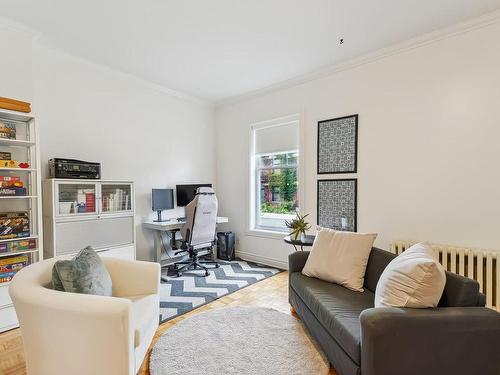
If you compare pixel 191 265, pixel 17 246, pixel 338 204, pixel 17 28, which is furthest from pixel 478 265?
pixel 17 28

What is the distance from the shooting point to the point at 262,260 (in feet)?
14.2

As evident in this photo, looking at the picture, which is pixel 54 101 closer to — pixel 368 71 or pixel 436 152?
pixel 368 71

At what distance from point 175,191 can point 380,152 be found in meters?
3.01

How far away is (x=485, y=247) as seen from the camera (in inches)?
96.1

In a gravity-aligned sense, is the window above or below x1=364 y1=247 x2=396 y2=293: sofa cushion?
above

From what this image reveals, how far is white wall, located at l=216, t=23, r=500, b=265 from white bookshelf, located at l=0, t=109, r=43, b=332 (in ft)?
10.1

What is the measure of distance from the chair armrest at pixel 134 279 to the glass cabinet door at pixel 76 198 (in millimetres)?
1288

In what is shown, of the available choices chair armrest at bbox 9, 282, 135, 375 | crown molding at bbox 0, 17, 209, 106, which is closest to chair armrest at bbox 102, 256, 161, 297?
chair armrest at bbox 9, 282, 135, 375

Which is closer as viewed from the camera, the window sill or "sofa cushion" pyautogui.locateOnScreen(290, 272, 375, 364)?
"sofa cushion" pyautogui.locateOnScreen(290, 272, 375, 364)

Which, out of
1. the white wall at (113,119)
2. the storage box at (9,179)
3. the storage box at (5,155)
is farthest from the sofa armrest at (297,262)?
the storage box at (5,155)

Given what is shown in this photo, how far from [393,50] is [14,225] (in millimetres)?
4190

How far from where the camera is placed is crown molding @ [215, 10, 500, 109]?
2458 millimetres

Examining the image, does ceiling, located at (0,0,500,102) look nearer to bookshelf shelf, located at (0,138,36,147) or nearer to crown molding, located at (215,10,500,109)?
crown molding, located at (215,10,500,109)

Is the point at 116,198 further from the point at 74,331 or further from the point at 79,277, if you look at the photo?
the point at 74,331
